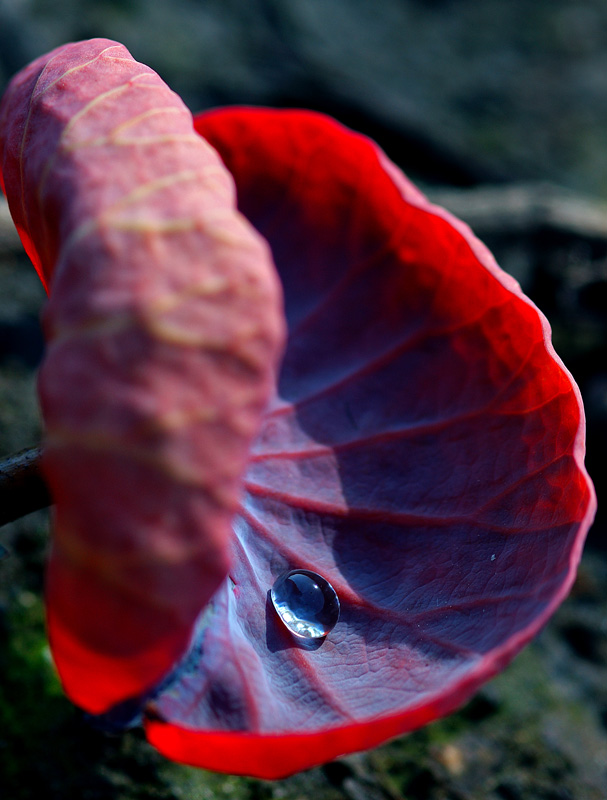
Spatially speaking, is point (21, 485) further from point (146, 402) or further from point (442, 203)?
point (442, 203)

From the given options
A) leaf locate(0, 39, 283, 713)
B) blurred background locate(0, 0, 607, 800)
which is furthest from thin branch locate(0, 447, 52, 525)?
blurred background locate(0, 0, 607, 800)

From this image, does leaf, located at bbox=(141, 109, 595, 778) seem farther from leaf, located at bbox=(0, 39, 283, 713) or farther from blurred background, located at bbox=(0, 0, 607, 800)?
blurred background, located at bbox=(0, 0, 607, 800)

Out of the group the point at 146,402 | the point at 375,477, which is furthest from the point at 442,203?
the point at 146,402

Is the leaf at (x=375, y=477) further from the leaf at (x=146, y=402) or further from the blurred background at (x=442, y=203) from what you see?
the blurred background at (x=442, y=203)

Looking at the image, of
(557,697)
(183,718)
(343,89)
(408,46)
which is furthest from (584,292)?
(408,46)

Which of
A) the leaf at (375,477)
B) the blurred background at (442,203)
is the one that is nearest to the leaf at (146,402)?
the leaf at (375,477)

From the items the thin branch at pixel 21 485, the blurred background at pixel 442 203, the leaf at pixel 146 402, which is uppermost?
the leaf at pixel 146 402
